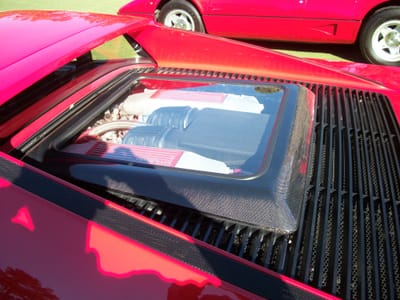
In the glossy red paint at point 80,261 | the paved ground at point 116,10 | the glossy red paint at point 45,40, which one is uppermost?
the glossy red paint at point 45,40

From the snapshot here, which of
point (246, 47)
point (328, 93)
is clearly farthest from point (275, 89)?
point (246, 47)

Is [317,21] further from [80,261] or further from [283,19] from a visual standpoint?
[80,261]

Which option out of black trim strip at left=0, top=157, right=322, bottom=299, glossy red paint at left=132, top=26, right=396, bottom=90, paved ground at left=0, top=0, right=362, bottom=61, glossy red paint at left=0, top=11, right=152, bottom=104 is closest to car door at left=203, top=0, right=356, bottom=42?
paved ground at left=0, top=0, right=362, bottom=61

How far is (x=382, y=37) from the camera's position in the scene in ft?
14.7

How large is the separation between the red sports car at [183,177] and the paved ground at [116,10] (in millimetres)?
2932

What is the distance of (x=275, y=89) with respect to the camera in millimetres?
1907

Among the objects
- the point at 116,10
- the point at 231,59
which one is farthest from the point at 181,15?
the point at 231,59

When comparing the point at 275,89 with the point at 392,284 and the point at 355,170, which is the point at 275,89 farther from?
the point at 392,284

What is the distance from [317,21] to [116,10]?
4.41 metres

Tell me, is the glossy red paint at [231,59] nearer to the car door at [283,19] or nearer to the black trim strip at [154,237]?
the black trim strip at [154,237]

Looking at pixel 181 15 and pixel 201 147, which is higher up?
pixel 181 15

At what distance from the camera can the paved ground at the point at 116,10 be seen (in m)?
5.00

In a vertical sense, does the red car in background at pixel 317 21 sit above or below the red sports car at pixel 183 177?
above

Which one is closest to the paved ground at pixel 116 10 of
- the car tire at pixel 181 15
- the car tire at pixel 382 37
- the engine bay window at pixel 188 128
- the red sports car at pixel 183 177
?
the car tire at pixel 382 37
